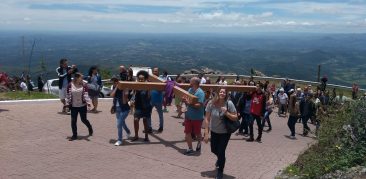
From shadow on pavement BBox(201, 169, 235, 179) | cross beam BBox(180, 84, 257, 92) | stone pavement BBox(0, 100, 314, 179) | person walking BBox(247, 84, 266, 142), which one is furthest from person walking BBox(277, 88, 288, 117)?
shadow on pavement BBox(201, 169, 235, 179)

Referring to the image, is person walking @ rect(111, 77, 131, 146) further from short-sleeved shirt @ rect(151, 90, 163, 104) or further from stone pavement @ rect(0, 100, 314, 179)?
short-sleeved shirt @ rect(151, 90, 163, 104)

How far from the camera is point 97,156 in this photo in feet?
32.3

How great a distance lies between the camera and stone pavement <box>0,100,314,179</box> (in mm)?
8875

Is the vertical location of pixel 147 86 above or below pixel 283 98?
above

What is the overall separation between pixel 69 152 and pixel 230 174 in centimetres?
332

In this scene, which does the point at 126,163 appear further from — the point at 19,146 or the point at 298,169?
the point at 298,169

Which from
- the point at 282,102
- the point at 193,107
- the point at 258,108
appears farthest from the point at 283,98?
the point at 193,107

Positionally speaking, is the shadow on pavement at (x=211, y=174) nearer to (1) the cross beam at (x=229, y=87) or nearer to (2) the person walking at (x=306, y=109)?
(1) the cross beam at (x=229, y=87)

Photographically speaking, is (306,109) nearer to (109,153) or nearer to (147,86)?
(147,86)

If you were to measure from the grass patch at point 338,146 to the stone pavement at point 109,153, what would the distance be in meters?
0.99

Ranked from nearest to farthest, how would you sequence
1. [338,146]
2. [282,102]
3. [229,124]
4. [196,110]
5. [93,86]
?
[338,146]
[229,124]
[196,110]
[93,86]
[282,102]

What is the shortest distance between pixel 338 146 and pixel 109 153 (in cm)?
451

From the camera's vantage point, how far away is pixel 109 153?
33.3 feet

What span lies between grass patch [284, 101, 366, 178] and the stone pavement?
0.99m
